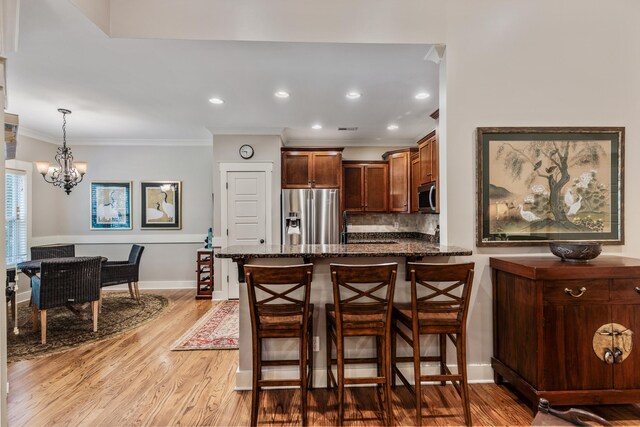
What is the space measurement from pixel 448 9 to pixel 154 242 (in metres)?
5.64

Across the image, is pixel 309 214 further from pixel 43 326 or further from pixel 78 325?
pixel 43 326

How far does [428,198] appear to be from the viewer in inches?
167

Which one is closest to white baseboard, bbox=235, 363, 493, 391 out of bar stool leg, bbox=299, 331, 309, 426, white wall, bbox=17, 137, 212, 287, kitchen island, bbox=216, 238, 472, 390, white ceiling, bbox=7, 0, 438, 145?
kitchen island, bbox=216, 238, 472, 390

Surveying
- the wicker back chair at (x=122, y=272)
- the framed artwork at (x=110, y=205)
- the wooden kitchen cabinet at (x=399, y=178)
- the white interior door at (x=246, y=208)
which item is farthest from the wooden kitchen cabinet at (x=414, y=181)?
the framed artwork at (x=110, y=205)

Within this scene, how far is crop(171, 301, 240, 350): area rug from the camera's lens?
3.33 meters

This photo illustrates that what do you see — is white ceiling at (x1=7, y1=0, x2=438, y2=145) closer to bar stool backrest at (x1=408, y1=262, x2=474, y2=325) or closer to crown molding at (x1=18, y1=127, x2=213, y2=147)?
crown molding at (x1=18, y1=127, x2=213, y2=147)

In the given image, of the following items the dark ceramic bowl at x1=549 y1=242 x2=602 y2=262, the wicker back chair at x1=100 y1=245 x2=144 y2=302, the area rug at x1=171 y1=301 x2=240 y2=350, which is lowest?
the area rug at x1=171 y1=301 x2=240 y2=350

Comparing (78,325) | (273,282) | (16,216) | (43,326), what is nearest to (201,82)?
(273,282)

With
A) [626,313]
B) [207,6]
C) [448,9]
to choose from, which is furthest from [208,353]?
[448,9]

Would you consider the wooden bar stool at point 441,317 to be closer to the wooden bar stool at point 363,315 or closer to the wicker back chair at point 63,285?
the wooden bar stool at point 363,315

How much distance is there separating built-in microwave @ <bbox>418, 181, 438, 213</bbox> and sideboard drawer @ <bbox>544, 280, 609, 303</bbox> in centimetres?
183

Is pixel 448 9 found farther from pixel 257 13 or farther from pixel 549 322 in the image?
pixel 549 322

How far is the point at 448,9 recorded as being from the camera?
8.53 feet

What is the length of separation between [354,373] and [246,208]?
320 centimetres
